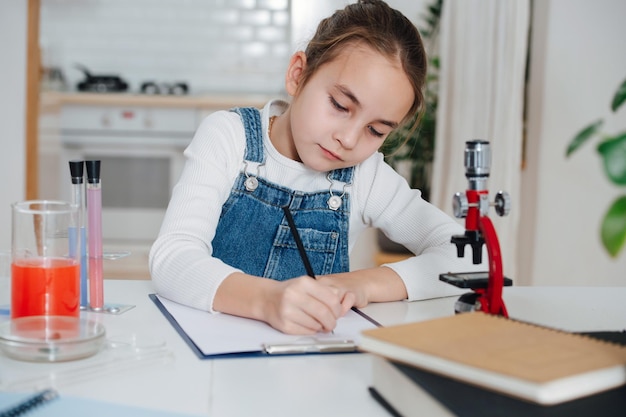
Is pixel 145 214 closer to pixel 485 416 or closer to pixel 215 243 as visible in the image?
pixel 215 243

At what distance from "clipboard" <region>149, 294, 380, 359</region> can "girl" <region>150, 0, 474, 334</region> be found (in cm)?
2

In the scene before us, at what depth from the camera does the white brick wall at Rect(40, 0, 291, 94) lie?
4523 mm

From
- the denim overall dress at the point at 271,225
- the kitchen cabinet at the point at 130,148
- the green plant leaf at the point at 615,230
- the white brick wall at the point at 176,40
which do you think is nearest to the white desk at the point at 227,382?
the green plant leaf at the point at 615,230

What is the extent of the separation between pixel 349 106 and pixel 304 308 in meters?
0.43

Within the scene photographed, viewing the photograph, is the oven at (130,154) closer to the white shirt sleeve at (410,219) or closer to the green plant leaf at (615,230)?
the white shirt sleeve at (410,219)

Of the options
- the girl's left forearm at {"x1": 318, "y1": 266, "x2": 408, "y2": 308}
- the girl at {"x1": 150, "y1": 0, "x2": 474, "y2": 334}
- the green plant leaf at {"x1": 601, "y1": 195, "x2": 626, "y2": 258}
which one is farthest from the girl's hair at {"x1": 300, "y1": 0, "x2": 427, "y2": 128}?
the green plant leaf at {"x1": 601, "y1": 195, "x2": 626, "y2": 258}

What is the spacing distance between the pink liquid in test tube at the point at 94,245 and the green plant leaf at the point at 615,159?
2.27 feet

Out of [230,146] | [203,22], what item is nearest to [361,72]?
[230,146]

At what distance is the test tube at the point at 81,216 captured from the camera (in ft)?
3.06

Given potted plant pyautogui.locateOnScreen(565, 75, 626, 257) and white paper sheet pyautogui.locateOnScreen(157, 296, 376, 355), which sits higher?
potted plant pyautogui.locateOnScreen(565, 75, 626, 257)

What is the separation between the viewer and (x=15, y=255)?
89cm

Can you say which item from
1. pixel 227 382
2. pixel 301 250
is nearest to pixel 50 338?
pixel 227 382

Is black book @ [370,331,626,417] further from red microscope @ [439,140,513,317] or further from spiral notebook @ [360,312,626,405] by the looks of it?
red microscope @ [439,140,513,317]

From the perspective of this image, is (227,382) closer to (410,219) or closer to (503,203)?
(503,203)
